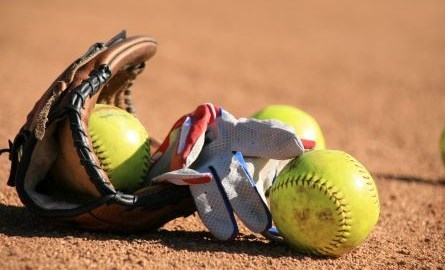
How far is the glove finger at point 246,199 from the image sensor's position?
3502 mm

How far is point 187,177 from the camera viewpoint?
3412 millimetres

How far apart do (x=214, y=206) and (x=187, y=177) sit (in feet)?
0.83

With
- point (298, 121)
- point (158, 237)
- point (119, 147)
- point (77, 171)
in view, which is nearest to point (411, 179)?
point (298, 121)

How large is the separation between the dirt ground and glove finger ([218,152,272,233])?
0.48 feet

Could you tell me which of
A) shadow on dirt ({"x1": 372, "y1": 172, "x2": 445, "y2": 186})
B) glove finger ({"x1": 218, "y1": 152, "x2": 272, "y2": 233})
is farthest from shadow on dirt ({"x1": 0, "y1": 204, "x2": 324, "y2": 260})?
shadow on dirt ({"x1": 372, "y1": 172, "x2": 445, "y2": 186})

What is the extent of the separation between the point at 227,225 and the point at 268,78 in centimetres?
713

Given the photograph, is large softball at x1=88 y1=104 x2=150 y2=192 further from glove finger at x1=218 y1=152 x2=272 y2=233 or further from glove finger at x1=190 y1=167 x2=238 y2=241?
glove finger at x1=218 y1=152 x2=272 y2=233

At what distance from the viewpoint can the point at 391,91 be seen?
10016 millimetres

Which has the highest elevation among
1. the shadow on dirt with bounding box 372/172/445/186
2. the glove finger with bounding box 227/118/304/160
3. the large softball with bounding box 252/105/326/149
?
the glove finger with bounding box 227/118/304/160

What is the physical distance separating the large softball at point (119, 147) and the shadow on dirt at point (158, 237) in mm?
326

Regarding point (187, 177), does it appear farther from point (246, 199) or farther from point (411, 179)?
point (411, 179)

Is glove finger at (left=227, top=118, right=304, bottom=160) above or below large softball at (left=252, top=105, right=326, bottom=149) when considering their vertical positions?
above

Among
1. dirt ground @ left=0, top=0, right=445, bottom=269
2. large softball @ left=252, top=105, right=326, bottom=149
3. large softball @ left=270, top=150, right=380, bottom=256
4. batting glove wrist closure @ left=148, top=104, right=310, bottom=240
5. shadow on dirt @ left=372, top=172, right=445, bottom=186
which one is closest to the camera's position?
large softball @ left=270, top=150, right=380, bottom=256

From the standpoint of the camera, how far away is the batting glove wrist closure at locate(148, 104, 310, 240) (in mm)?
3494
